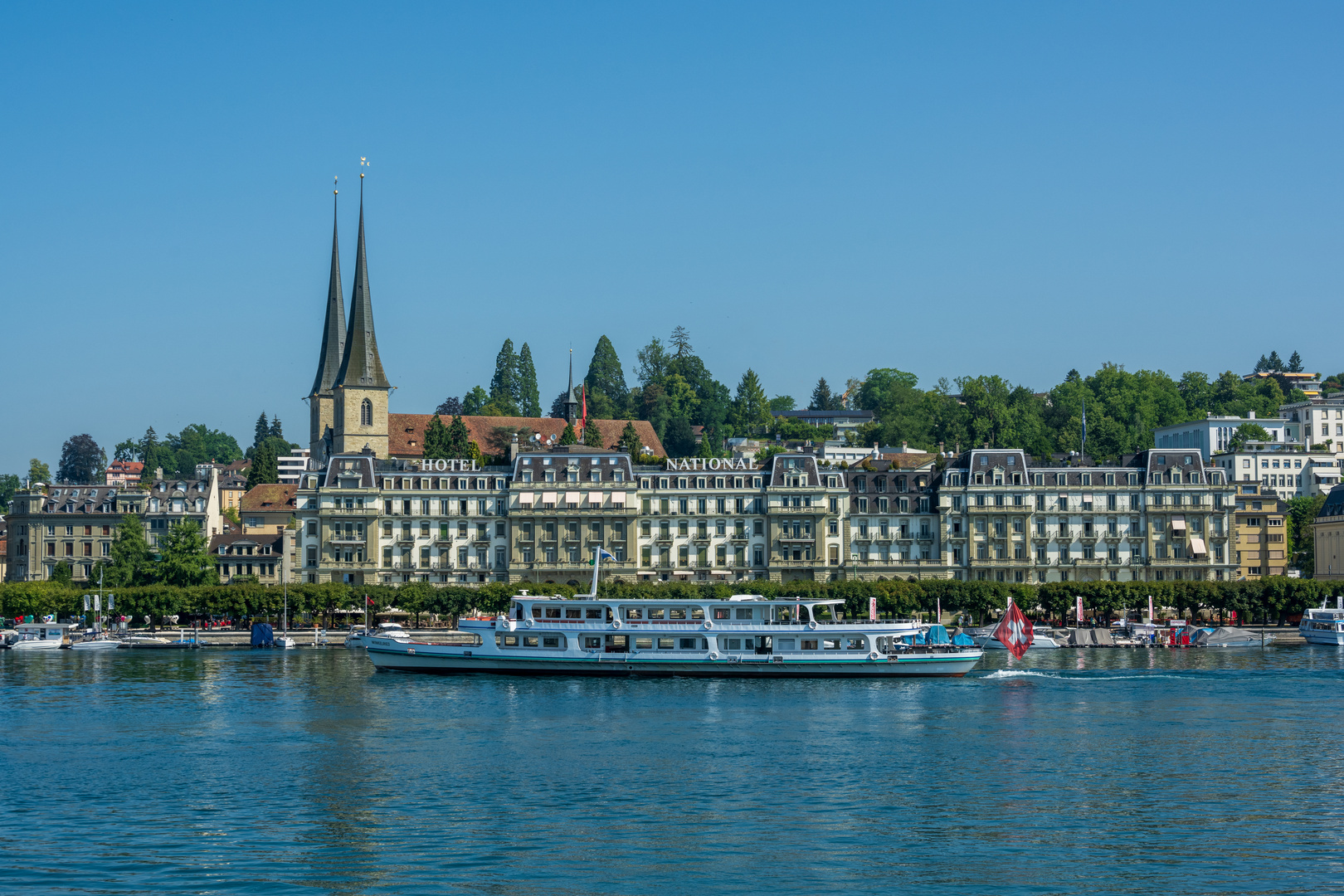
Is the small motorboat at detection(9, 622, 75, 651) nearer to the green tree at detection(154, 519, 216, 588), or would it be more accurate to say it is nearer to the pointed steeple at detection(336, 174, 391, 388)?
the green tree at detection(154, 519, 216, 588)

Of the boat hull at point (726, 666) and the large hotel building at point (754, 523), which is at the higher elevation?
the large hotel building at point (754, 523)

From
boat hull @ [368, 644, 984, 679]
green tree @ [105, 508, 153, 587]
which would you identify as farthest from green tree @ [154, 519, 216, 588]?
boat hull @ [368, 644, 984, 679]

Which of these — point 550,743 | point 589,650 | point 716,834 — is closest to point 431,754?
point 550,743

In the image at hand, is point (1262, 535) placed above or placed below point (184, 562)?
above

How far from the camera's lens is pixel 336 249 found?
16412 cm

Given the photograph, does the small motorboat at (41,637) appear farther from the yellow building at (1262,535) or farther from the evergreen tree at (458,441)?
the yellow building at (1262,535)

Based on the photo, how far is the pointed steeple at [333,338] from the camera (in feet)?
541

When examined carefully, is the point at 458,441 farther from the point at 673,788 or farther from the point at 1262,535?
the point at 673,788

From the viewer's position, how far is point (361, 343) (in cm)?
16188

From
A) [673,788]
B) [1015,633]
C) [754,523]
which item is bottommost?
[673,788]

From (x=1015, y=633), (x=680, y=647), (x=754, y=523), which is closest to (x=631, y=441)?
(x=754, y=523)

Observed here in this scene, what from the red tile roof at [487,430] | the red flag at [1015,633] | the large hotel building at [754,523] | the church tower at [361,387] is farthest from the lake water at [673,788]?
the red tile roof at [487,430]

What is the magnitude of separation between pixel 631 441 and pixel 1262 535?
2780 inches

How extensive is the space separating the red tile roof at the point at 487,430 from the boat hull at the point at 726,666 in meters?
77.0
